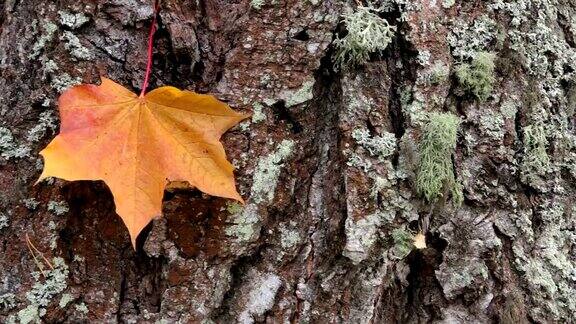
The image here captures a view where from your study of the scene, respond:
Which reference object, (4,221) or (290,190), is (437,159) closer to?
(290,190)

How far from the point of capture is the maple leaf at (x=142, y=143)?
1.11m

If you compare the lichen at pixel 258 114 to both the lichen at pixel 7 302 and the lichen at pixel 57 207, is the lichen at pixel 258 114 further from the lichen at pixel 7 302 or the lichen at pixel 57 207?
the lichen at pixel 7 302

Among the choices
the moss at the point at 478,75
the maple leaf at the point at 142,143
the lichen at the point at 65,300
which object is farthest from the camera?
the moss at the point at 478,75

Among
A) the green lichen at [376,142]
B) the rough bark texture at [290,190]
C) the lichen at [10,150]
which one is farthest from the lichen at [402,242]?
the lichen at [10,150]

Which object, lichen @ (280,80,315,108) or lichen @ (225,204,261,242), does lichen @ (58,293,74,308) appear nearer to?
lichen @ (225,204,261,242)

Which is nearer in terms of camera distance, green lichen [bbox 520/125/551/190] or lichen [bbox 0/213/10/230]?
lichen [bbox 0/213/10/230]

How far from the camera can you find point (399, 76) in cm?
132

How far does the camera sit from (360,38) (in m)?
1.26

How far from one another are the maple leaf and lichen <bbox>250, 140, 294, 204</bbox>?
115 mm

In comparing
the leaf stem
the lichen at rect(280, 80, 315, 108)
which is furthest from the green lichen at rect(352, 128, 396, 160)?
the leaf stem

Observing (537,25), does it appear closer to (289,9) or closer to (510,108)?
(510,108)

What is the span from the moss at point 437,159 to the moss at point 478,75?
98 millimetres

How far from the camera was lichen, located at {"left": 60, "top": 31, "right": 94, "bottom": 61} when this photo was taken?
1261mm

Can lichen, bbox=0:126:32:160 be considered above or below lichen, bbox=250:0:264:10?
below
